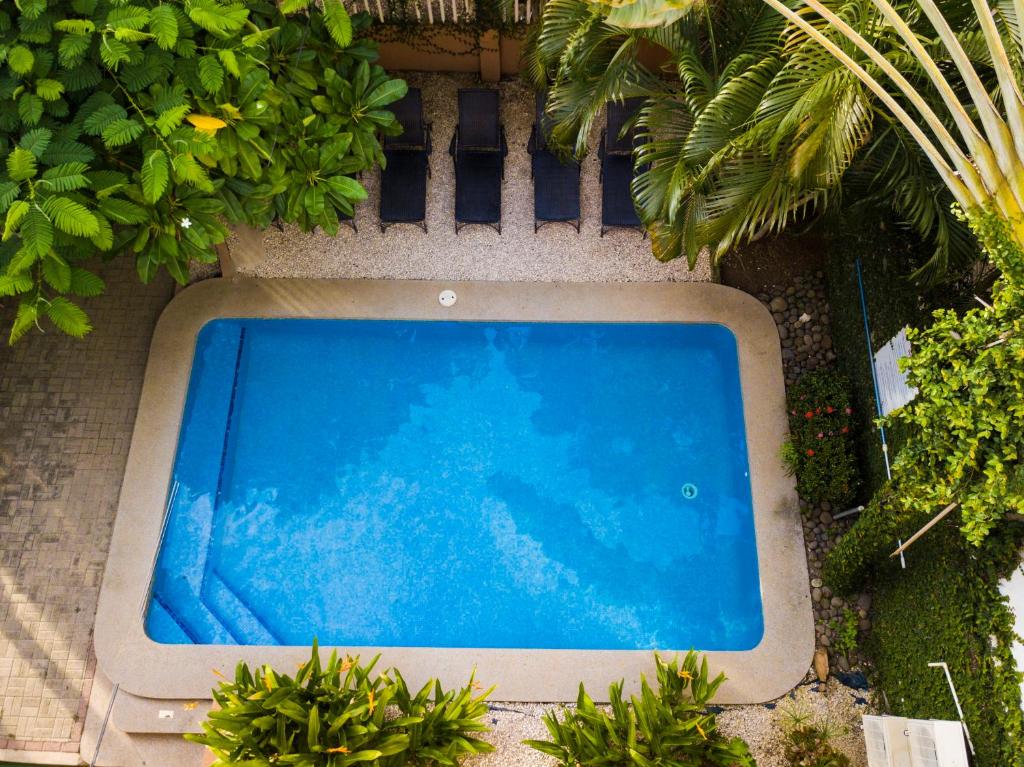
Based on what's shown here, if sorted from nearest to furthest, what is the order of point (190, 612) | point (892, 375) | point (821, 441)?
point (892, 375), point (190, 612), point (821, 441)

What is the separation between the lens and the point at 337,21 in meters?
6.40

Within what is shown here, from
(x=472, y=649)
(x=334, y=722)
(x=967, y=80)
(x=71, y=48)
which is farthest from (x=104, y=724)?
(x=967, y=80)

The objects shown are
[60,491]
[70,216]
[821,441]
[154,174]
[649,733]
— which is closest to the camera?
[70,216]

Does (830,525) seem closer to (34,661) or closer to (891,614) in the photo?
(891,614)

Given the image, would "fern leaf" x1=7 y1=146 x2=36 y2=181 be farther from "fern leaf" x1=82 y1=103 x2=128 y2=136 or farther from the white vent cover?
the white vent cover

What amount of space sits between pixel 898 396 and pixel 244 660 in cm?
589

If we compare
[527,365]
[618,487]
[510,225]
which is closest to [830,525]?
[618,487]

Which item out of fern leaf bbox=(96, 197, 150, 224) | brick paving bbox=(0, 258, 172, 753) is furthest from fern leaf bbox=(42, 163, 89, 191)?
brick paving bbox=(0, 258, 172, 753)

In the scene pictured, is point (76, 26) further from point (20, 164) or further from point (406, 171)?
point (406, 171)

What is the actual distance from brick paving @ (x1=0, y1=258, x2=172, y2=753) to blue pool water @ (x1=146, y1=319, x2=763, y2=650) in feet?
2.03

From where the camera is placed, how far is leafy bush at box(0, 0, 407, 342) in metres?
5.59

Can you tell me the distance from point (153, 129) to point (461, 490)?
4.00m

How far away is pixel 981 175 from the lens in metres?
4.49

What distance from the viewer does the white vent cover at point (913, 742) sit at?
5.15 meters
